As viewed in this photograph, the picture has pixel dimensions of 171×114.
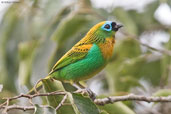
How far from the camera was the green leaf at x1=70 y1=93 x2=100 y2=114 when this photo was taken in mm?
2691

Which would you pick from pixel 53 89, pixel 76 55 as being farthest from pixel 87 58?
pixel 53 89

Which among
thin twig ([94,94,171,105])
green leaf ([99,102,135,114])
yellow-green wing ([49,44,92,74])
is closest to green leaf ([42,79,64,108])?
thin twig ([94,94,171,105])

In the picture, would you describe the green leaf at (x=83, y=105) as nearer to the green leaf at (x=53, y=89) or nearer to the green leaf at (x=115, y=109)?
the green leaf at (x=53, y=89)

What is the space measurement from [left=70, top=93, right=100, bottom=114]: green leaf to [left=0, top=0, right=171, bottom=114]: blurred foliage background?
1.31 m

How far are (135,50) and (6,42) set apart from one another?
6.05 ft

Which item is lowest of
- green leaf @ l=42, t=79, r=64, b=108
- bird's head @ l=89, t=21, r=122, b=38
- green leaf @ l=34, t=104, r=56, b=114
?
green leaf @ l=34, t=104, r=56, b=114

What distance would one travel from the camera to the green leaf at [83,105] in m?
2.69

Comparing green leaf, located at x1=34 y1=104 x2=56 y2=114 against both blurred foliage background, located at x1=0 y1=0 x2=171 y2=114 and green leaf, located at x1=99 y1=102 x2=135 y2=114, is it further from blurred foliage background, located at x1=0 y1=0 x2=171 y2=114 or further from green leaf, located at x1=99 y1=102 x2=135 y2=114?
blurred foliage background, located at x1=0 y1=0 x2=171 y2=114

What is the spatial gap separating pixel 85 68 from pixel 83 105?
1.11 metres

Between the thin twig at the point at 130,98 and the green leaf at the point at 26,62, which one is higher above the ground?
the green leaf at the point at 26,62

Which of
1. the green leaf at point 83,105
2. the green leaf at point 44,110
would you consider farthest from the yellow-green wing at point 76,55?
the green leaf at point 44,110

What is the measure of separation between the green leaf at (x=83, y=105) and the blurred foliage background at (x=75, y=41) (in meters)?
1.31

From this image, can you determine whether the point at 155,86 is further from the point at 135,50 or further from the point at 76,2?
the point at 76,2

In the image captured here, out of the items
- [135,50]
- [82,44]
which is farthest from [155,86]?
[82,44]
